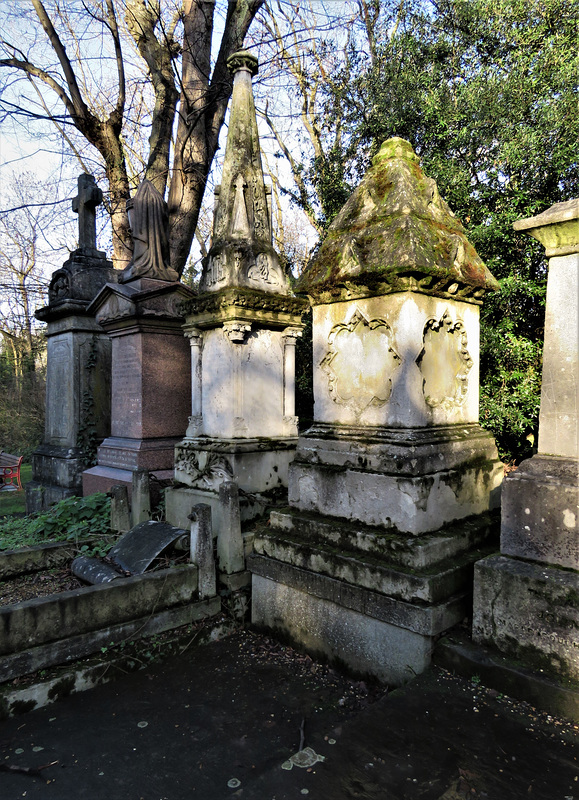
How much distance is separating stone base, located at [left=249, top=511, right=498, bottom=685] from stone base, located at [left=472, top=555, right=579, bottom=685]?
25 cm

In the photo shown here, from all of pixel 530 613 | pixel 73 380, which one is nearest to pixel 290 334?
pixel 530 613

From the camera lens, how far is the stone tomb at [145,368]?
6.19 metres

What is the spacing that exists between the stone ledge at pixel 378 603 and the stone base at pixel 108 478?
2898 millimetres

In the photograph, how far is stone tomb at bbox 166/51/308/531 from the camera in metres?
4.78

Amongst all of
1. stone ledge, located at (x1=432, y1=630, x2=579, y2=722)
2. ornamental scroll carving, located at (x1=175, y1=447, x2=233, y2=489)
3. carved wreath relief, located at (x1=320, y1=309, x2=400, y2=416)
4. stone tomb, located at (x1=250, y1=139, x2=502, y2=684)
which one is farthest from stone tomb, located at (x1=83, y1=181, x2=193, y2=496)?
stone ledge, located at (x1=432, y1=630, x2=579, y2=722)

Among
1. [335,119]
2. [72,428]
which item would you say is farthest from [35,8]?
[72,428]

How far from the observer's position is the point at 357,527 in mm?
3283

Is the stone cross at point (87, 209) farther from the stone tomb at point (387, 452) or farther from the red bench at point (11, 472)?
the stone tomb at point (387, 452)

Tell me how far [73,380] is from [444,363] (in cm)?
590

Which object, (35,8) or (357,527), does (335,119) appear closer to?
(35,8)

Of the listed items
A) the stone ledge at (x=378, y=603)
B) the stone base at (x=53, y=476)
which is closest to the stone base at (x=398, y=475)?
Answer: the stone ledge at (x=378, y=603)

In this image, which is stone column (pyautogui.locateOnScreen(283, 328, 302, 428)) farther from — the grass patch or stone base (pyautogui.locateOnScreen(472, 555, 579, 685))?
stone base (pyautogui.locateOnScreen(472, 555, 579, 685))

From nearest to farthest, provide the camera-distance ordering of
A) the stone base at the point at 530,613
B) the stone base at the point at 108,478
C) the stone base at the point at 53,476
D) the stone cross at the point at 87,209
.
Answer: the stone base at the point at 530,613 < the stone base at the point at 108,478 < the stone base at the point at 53,476 < the stone cross at the point at 87,209

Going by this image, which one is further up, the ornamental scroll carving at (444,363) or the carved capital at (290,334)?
the carved capital at (290,334)
